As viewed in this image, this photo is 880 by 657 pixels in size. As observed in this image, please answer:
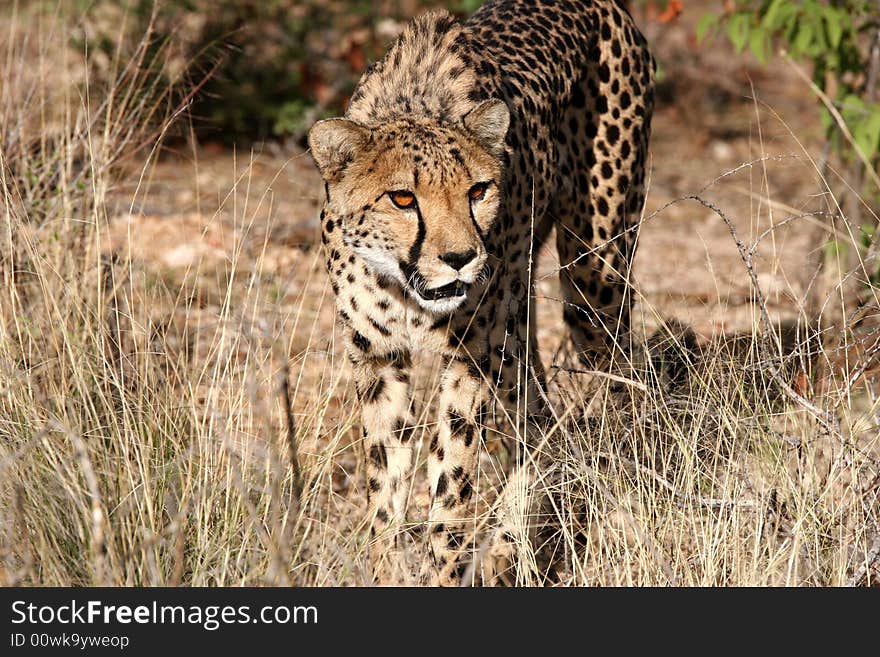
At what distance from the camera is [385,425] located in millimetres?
3846

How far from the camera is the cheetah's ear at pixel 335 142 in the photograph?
3354 millimetres

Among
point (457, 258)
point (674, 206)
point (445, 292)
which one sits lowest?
point (674, 206)

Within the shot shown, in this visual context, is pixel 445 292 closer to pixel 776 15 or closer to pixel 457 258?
pixel 457 258

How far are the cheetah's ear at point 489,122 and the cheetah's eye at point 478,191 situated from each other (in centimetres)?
18

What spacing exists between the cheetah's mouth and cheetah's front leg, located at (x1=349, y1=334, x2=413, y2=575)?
48cm

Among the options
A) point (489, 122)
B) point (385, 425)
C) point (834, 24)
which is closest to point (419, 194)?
point (489, 122)

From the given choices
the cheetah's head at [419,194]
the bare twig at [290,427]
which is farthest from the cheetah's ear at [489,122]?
the bare twig at [290,427]

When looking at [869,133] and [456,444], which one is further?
[869,133]

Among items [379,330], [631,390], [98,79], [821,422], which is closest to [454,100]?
[379,330]

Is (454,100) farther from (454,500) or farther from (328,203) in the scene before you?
(454,500)

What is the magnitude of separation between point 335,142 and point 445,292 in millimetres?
525

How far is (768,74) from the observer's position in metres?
10.3

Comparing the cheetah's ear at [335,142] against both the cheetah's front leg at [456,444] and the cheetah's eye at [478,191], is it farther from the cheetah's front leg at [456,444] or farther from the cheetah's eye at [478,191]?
the cheetah's front leg at [456,444]

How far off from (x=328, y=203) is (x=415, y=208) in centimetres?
40
